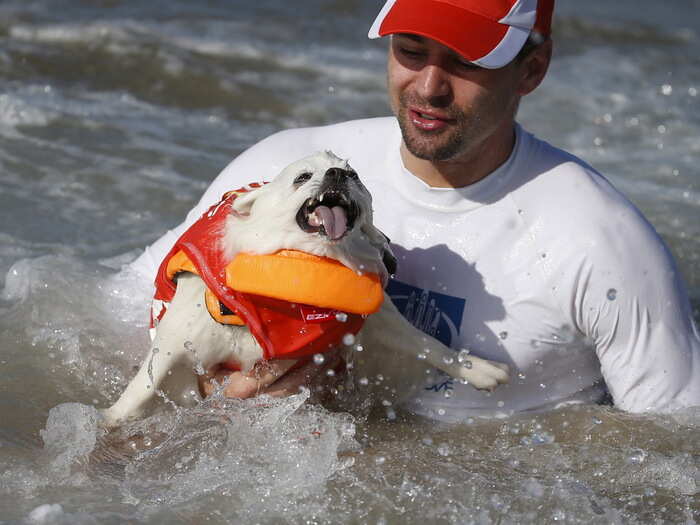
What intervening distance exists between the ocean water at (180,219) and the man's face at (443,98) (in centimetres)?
116

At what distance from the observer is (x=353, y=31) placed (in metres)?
12.9

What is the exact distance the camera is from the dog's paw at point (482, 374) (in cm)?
400

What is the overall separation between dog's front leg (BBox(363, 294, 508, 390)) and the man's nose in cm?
83

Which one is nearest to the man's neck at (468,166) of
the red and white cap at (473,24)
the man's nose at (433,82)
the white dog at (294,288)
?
the man's nose at (433,82)

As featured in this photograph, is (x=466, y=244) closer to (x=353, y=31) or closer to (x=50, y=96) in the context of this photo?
(x=50, y=96)

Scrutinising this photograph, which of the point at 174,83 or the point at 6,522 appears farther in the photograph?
the point at 174,83

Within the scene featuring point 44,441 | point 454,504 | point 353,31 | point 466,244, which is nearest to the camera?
point 454,504

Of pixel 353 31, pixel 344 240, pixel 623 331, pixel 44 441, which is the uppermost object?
pixel 344 240

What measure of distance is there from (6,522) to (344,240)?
1484mm

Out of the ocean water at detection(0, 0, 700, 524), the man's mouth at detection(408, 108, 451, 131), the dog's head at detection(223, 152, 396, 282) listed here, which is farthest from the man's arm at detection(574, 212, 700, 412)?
the dog's head at detection(223, 152, 396, 282)

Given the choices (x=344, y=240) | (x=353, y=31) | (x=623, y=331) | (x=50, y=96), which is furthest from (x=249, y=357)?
(x=353, y=31)

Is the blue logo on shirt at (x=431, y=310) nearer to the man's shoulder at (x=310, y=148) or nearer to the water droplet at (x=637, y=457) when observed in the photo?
the man's shoulder at (x=310, y=148)

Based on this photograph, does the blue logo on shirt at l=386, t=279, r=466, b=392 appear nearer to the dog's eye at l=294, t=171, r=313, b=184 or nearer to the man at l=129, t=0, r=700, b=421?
the man at l=129, t=0, r=700, b=421

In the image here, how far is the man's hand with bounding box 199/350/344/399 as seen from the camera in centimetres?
399
